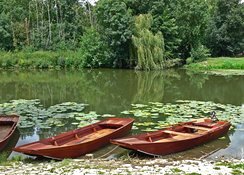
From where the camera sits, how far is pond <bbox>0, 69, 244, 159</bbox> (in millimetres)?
12023

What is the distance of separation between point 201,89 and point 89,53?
16974mm

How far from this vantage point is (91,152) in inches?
421

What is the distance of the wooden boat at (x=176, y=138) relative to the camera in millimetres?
9930

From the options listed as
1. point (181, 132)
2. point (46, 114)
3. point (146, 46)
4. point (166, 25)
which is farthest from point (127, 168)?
point (166, 25)

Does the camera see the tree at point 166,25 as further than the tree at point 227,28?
No

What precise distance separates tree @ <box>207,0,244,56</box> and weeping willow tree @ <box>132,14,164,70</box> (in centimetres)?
866

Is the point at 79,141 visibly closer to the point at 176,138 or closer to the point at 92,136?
the point at 92,136

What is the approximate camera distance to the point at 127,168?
8344mm

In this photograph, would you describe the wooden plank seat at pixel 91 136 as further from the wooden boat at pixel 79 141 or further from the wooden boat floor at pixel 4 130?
the wooden boat floor at pixel 4 130

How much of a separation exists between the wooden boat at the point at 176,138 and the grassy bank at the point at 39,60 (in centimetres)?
2656

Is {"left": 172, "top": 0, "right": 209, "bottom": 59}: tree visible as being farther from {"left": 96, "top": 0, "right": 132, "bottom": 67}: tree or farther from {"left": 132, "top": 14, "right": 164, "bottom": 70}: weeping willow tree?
{"left": 96, "top": 0, "right": 132, "bottom": 67}: tree

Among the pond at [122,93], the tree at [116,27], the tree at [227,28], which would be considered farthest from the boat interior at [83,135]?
the tree at [227,28]

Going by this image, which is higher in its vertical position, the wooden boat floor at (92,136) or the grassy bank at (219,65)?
the grassy bank at (219,65)

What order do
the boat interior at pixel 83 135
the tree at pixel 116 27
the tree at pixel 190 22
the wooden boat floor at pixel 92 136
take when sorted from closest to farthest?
the boat interior at pixel 83 135 → the wooden boat floor at pixel 92 136 → the tree at pixel 116 27 → the tree at pixel 190 22
